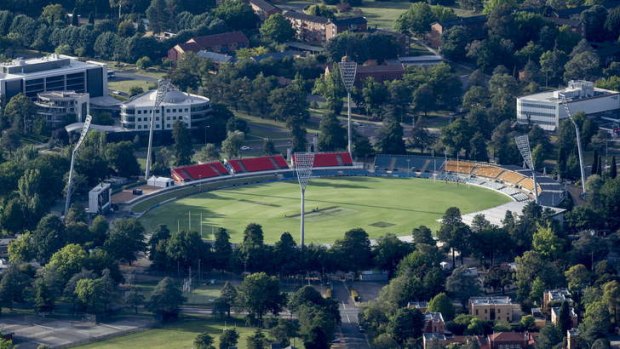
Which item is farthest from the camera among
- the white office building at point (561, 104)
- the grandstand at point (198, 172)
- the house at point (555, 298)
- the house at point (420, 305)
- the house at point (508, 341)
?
the white office building at point (561, 104)

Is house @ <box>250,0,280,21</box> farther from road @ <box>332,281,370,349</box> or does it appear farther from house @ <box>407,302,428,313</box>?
house @ <box>407,302,428,313</box>

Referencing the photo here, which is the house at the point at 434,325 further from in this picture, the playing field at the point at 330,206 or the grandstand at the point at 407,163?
the grandstand at the point at 407,163

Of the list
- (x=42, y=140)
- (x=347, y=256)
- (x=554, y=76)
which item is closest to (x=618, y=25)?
(x=554, y=76)

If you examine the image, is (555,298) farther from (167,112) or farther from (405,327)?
(167,112)

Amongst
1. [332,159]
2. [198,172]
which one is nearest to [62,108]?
[198,172]

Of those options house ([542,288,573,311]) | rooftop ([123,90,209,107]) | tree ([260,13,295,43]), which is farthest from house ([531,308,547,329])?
tree ([260,13,295,43])

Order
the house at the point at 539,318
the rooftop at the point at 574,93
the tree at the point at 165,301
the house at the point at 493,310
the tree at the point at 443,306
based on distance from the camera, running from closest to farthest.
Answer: the house at the point at 539,318, the tree at the point at 443,306, the house at the point at 493,310, the tree at the point at 165,301, the rooftop at the point at 574,93

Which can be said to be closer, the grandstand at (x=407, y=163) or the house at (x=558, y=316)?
the house at (x=558, y=316)

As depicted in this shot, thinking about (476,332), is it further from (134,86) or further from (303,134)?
(134,86)

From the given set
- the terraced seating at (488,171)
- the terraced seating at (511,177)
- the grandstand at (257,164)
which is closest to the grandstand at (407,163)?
the terraced seating at (488,171)
